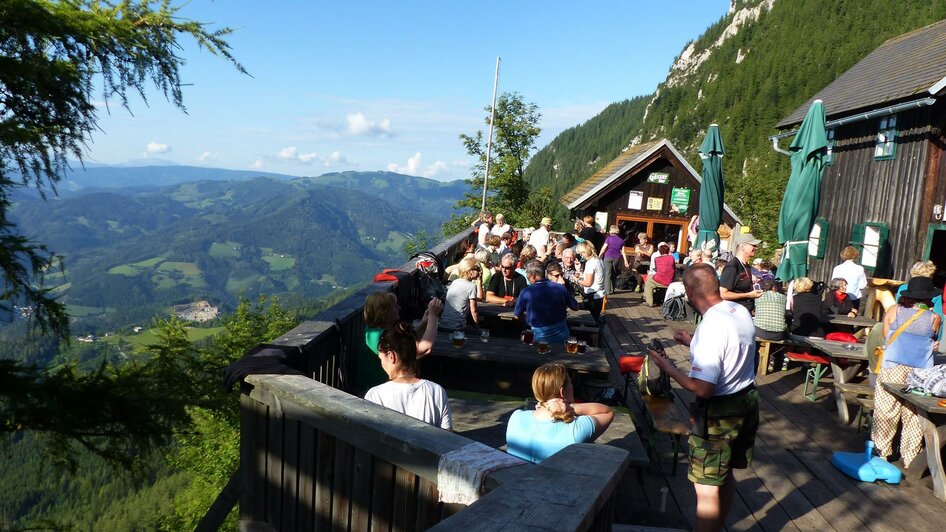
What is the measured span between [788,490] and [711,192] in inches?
316

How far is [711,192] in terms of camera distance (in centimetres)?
1220

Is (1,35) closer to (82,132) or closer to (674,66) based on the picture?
(82,132)

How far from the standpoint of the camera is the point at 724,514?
13.3 ft

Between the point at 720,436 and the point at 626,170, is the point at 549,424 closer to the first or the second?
the point at 720,436

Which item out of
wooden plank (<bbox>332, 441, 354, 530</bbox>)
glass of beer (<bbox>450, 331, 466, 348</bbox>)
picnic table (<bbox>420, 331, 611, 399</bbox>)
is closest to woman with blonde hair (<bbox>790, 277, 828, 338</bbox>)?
picnic table (<bbox>420, 331, 611, 399</bbox>)

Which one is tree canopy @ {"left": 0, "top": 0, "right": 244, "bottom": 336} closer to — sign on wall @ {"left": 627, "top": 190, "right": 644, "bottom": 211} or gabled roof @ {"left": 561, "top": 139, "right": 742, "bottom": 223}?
gabled roof @ {"left": 561, "top": 139, "right": 742, "bottom": 223}

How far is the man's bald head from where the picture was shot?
388cm

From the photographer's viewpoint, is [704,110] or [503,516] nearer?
[503,516]

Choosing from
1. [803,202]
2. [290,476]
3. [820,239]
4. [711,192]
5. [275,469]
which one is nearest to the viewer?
[290,476]

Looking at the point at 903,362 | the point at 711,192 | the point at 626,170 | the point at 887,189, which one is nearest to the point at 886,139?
the point at 887,189

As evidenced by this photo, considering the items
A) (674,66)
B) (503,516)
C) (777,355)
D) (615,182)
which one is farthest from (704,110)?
(503,516)

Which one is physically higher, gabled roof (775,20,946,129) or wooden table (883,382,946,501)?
gabled roof (775,20,946,129)

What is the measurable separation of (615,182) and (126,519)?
63.6 m

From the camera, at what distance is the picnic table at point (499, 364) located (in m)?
6.10
